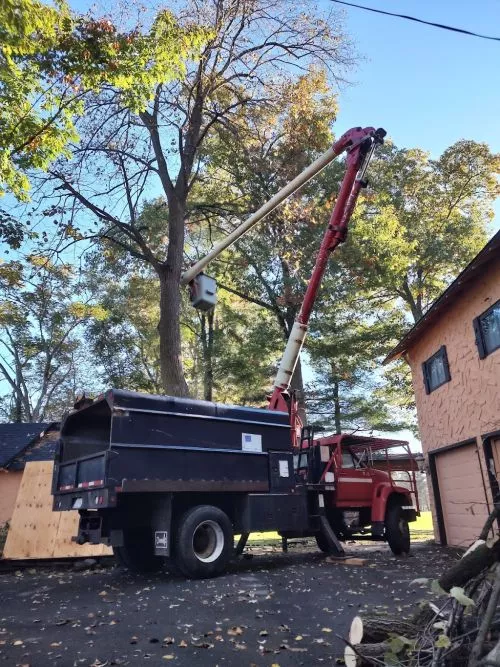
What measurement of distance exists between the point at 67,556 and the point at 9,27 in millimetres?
9464

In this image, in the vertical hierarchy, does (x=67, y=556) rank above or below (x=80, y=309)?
below

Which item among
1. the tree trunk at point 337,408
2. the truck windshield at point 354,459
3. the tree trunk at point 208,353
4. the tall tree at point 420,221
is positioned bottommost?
the truck windshield at point 354,459

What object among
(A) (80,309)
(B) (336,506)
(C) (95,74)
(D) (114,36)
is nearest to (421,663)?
(B) (336,506)

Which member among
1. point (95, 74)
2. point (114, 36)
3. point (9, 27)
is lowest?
point (9, 27)

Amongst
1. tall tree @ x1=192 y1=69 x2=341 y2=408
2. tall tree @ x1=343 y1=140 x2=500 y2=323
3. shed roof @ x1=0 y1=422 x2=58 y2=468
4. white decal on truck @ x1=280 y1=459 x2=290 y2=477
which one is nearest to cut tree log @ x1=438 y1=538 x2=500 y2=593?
white decal on truck @ x1=280 y1=459 x2=290 y2=477

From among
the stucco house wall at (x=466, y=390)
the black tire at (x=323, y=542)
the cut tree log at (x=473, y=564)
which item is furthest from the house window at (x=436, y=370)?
the cut tree log at (x=473, y=564)

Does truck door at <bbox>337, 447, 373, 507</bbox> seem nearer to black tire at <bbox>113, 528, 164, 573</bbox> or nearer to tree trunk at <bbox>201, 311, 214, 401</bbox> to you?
black tire at <bbox>113, 528, 164, 573</bbox>

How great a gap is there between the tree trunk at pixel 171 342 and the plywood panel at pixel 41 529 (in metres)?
3.39

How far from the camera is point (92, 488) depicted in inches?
295

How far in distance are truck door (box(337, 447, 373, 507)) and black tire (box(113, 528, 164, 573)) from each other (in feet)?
12.4

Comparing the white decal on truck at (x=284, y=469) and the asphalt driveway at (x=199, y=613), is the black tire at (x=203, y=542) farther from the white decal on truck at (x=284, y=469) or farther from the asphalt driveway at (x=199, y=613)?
the white decal on truck at (x=284, y=469)

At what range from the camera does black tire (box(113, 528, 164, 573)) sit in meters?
8.93

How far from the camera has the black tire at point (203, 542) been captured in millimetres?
7660

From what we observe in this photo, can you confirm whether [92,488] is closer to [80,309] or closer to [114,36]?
[114,36]
